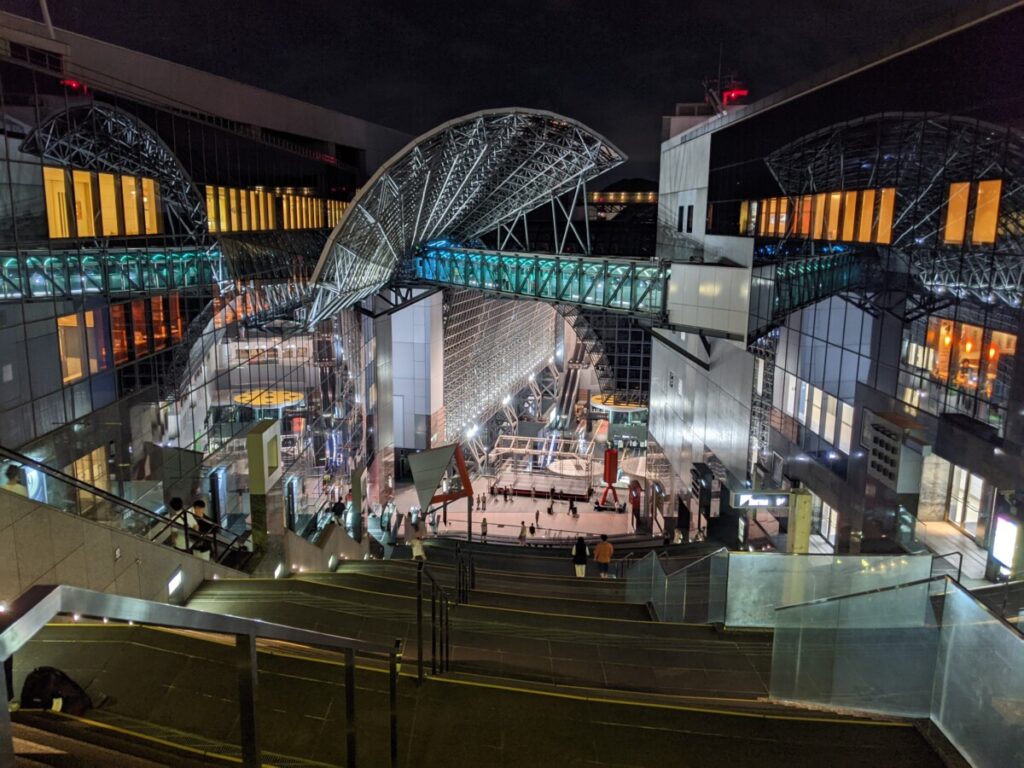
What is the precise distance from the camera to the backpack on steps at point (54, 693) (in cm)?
501

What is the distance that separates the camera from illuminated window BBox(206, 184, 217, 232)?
67.2 feet

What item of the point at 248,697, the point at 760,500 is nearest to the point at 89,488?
the point at 248,697

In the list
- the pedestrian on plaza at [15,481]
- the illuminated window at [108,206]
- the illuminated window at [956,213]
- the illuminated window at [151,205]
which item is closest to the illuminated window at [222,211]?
the illuminated window at [151,205]

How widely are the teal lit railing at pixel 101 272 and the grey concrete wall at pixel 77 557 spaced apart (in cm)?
656

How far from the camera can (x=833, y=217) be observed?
58.5 feet

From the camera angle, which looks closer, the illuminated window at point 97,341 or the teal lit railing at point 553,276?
the illuminated window at point 97,341

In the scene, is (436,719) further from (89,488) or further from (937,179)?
(937,179)

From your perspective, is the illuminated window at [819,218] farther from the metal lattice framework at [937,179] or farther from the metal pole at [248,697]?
the metal pole at [248,697]

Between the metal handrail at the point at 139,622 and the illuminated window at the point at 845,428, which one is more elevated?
the metal handrail at the point at 139,622

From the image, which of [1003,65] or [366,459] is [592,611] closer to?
[1003,65]

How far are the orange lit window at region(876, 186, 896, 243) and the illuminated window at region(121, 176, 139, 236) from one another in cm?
1603

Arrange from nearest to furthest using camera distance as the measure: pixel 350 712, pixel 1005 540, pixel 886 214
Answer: pixel 350 712 → pixel 1005 540 → pixel 886 214

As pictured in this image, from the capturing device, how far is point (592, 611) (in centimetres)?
1130

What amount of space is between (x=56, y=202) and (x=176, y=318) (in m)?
4.51
